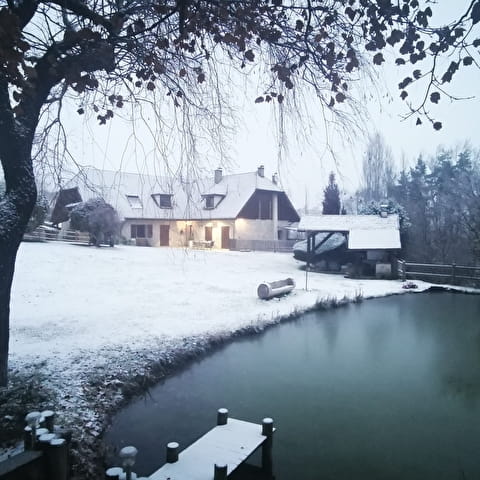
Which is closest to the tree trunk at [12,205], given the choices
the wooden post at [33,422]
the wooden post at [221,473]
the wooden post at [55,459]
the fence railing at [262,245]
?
the wooden post at [33,422]

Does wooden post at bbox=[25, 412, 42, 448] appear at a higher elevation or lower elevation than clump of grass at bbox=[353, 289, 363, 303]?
higher

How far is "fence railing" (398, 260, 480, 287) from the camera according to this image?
19.7m

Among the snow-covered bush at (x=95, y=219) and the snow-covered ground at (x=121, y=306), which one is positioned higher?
the snow-covered bush at (x=95, y=219)

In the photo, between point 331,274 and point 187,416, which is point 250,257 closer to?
point 331,274

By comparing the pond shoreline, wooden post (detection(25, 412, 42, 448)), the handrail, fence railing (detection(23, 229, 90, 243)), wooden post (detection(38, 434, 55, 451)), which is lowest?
the pond shoreline

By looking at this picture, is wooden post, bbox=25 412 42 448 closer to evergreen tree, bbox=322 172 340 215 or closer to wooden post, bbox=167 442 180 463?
wooden post, bbox=167 442 180 463

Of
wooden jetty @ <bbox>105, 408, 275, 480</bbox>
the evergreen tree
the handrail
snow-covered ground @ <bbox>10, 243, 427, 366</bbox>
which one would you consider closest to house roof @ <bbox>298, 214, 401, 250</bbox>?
the handrail

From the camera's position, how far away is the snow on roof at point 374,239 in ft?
70.0

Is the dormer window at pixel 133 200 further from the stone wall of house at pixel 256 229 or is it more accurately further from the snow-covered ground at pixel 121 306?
the snow-covered ground at pixel 121 306

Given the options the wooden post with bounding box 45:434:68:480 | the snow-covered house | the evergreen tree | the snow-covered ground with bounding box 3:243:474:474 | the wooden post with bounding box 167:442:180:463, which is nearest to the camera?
the wooden post with bounding box 45:434:68:480

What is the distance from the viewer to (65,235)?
88.5ft

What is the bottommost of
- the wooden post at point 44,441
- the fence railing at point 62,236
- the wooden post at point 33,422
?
the wooden post at point 33,422

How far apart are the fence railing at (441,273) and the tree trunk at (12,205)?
64.2 feet

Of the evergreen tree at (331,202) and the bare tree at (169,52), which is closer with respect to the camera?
the bare tree at (169,52)
